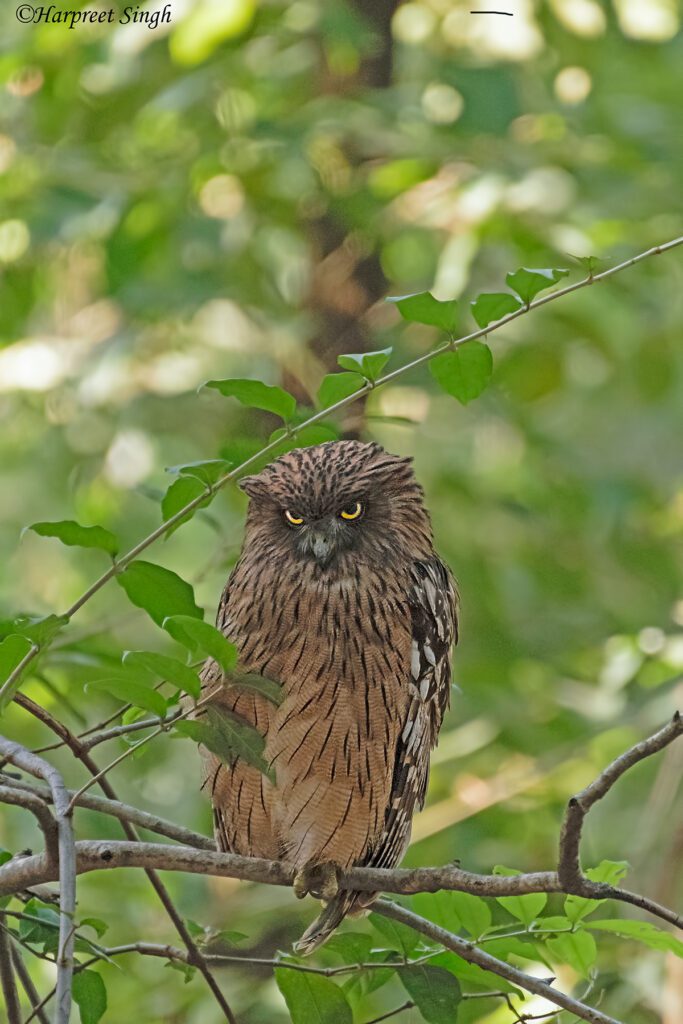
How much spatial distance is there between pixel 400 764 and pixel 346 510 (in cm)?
49

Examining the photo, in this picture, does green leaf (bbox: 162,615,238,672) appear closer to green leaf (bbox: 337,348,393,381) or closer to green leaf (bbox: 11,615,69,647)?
green leaf (bbox: 11,615,69,647)

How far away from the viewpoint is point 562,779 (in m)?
4.45

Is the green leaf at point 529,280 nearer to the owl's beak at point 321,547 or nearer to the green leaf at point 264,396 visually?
the green leaf at point 264,396

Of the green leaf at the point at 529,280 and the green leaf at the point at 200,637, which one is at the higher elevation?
the green leaf at the point at 529,280

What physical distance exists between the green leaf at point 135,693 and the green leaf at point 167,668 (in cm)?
2

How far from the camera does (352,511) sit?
7.95 ft

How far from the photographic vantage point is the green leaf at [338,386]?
168cm

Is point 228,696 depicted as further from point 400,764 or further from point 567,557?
point 567,557

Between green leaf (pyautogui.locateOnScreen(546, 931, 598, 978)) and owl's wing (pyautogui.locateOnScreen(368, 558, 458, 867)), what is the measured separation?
679 mm

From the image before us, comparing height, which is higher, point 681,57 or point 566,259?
point 681,57

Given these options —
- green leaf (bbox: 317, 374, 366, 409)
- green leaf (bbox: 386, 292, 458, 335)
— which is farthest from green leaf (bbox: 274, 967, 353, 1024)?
green leaf (bbox: 386, 292, 458, 335)

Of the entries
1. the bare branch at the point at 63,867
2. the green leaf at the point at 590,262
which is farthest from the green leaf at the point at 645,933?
the green leaf at the point at 590,262

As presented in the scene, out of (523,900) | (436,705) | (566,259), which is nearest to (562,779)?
(566,259)

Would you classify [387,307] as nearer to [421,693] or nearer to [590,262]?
[421,693]
